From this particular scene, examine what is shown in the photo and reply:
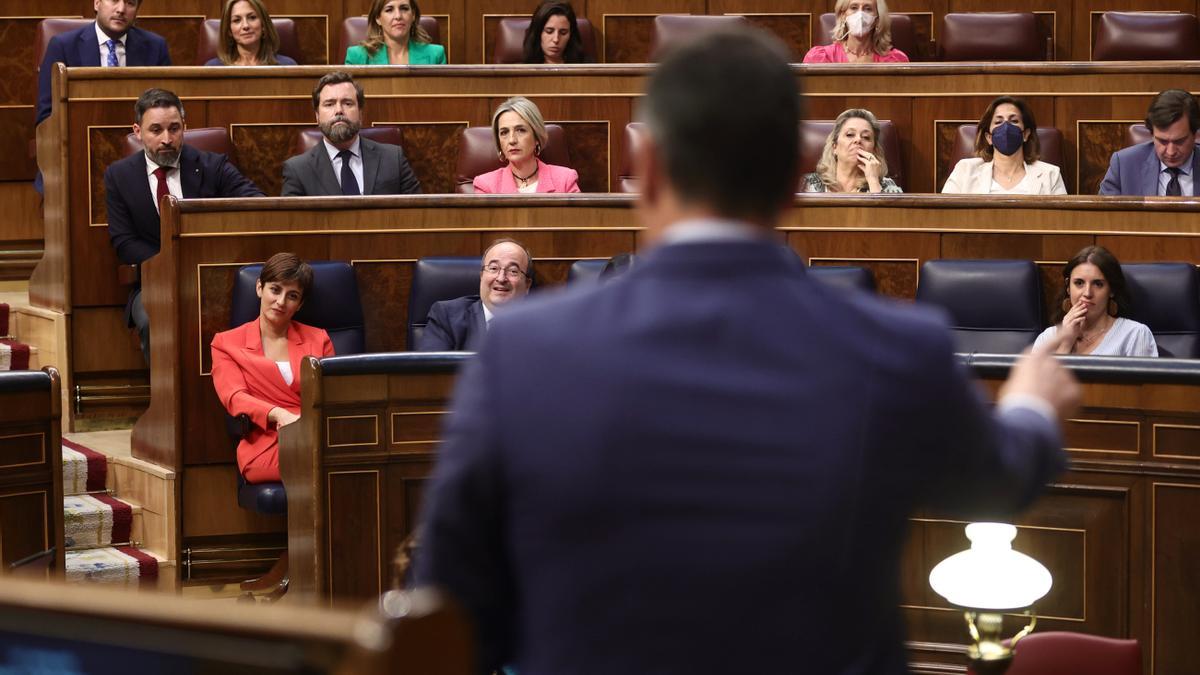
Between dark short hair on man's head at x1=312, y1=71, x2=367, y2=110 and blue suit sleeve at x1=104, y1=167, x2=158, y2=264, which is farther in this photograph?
dark short hair on man's head at x1=312, y1=71, x2=367, y2=110

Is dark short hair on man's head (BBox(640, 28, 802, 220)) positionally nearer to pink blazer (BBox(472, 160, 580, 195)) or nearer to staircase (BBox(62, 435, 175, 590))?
staircase (BBox(62, 435, 175, 590))

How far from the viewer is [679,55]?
83 centimetres

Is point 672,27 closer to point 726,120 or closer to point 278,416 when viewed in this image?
point 278,416

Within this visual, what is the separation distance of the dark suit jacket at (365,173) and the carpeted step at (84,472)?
78 cm

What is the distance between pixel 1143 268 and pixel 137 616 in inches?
119

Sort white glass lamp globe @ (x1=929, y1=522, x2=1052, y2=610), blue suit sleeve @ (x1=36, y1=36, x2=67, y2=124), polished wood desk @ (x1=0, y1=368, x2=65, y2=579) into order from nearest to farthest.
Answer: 1. white glass lamp globe @ (x1=929, y1=522, x2=1052, y2=610)
2. polished wood desk @ (x1=0, y1=368, x2=65, y2=579)
3. blue suit sleeve @ (x1=36, y1=36, x2=67, y2=124)

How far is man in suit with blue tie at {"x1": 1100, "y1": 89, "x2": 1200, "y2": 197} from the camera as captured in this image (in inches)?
157

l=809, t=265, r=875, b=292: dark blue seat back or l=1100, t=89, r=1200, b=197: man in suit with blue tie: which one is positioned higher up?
l=1100, t=89, r=1200, b=197: man in suit with blue tie

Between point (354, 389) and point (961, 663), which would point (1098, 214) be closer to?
point (961, 663)

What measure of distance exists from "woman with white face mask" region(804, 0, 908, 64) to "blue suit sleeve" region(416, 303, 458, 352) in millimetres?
1806

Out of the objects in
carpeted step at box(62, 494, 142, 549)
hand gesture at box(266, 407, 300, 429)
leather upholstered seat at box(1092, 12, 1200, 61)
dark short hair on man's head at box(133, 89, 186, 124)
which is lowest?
carpeted step at box(62, 494, 142, 549)

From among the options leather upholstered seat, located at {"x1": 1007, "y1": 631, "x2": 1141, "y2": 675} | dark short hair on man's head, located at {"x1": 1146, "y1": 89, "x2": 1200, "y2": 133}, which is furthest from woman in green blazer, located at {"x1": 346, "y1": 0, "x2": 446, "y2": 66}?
leather upholstered seat, located at {"x1": 1007, "y1": 631, "x2": 1141, "y2": 675}

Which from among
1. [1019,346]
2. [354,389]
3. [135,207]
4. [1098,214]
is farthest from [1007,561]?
[135,207]

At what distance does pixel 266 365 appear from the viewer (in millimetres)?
3418
